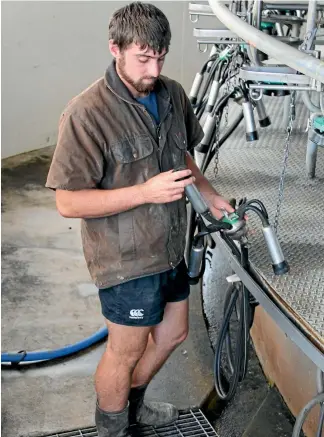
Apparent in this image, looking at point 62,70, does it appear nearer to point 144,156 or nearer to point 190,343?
point 190,343

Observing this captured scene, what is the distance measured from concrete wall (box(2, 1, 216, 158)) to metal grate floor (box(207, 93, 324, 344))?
2526 millimetres

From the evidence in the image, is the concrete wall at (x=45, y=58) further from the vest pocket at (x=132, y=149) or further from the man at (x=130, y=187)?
the vest pocket at (x=132, y=149)

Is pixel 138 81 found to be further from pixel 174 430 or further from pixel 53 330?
pixel 53 330

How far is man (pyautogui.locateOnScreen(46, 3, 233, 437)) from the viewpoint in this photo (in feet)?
5.94

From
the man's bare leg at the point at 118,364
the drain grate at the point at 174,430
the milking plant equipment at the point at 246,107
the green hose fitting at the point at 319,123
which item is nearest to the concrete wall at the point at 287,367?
the milking plant equipment at the point at 246,107

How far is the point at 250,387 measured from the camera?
2.88 m

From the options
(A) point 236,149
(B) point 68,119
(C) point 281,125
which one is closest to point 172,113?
(B) point 68,119

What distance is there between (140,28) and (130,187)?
0.44m

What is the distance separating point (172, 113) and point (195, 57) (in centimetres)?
444

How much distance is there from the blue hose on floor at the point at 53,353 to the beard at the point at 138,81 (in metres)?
1.50

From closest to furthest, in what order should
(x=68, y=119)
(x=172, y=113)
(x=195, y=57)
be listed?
(x=68, y=119) → (x=172, y=113) → (x=195, y=57)

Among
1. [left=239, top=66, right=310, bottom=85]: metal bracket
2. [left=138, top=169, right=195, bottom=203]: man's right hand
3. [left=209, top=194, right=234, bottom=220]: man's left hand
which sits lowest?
[left=209, top=194, right=234, bottom=220]: man's left hand

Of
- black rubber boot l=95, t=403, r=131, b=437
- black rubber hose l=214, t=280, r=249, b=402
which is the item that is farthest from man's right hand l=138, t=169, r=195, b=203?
black rubber boot l=95, t=403, r=131, b=437

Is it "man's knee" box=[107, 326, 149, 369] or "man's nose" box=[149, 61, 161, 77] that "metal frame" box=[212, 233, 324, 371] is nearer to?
"man's knee" box=[107, 326, 149, 369]
